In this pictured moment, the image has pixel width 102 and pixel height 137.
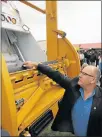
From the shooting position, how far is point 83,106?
2371mm

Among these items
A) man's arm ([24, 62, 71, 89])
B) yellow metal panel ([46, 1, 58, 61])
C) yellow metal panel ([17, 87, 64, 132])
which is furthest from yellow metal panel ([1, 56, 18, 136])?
yellow metal panel ([46, 1, 58, 61])

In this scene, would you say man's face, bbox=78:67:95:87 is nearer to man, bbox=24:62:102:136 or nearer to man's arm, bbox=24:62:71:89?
man, bbox=24:62:102:136

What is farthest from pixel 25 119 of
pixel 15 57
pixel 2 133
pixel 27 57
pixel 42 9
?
pixel 42 9

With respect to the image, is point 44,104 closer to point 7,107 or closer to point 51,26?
point 7,107

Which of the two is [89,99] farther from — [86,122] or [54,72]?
[54,72]

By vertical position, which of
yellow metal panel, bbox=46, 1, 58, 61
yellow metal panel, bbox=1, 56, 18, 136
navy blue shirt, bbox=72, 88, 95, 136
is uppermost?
yellow metal panel, bbox=46, 1, 58, 61

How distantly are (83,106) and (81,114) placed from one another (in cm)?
8

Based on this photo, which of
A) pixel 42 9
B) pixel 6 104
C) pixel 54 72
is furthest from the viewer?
pixel 42 9

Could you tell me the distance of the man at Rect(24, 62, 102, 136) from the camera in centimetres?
233

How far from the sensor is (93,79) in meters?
2.40

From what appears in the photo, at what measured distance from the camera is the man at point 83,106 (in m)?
2.33

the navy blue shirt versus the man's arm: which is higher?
the man's arm

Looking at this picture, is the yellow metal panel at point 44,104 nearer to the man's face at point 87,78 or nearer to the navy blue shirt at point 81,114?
the navy blue shirt at point 81,114

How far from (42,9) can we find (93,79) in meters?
2.11
